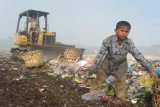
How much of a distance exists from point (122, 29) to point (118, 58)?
0.64 metres

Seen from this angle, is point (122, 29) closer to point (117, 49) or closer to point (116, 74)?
point (117, 49)

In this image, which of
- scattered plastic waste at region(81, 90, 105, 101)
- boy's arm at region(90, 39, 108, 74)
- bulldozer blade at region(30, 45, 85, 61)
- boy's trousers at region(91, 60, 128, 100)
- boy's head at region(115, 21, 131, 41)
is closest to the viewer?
boy's head at region(115, 21, 131, 41)

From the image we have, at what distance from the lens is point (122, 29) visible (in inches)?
262

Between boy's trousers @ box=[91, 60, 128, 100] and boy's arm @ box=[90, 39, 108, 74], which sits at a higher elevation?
boy's arm @ box=[90, 39, 108, 74]

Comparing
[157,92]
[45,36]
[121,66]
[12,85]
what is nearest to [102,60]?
[121,66]

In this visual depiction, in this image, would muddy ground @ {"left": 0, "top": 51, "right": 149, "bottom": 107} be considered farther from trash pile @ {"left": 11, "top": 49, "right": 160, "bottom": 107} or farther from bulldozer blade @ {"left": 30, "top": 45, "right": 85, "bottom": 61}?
bulldozer blade @ {"left": 30, "top": 45, "right": 85, "bottom": 61}

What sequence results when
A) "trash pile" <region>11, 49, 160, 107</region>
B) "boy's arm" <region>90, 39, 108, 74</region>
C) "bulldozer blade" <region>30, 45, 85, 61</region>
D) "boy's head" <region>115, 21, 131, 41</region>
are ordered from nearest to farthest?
"trash pile" <region>11, 49, 160, 107</region>
"boy's head" <region>115, 21, 131, 41</region>
"boy's arm" <region>90, 39, 108, 74</region>
"bulldozer blade" <region>30, 45, 85, 61</region>

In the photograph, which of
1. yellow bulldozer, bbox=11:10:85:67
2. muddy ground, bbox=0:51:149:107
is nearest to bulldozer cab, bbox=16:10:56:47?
yellow bulldozer, bbox=11:10:85:67

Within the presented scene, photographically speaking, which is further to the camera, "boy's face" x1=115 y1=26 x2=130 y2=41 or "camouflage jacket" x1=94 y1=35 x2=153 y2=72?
"camouflage jacket" x1=94 y1=35 x2=153 y2=72

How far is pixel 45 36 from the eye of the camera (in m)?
18.9

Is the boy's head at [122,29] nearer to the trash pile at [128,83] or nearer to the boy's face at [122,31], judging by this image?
the boy's face at [122,31]

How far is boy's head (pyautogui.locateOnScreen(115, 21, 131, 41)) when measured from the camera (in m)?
6.60

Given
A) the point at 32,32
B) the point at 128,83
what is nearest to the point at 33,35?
the point at 32,32

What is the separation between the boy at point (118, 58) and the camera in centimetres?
670
